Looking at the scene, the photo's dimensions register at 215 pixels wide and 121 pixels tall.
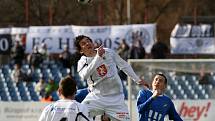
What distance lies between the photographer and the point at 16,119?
19.5m

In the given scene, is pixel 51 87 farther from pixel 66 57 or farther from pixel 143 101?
pixel 143 101

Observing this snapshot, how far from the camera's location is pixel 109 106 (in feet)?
37.4

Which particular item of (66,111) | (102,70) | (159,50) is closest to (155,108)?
(102,70)

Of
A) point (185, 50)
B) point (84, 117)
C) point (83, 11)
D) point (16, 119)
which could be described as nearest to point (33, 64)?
point (185, 50)

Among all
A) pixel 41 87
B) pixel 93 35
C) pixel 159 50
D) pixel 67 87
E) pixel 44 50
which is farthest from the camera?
pixel 93 35

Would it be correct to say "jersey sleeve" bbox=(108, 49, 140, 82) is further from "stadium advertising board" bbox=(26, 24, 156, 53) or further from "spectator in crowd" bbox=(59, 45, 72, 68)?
"stadium advertising board" bbox=(26, 24, 156, 53)

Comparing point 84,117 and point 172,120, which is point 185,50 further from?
point 84,117

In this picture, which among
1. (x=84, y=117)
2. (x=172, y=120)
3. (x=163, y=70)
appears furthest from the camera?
(x=163, y=70)

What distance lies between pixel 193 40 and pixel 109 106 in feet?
47.8

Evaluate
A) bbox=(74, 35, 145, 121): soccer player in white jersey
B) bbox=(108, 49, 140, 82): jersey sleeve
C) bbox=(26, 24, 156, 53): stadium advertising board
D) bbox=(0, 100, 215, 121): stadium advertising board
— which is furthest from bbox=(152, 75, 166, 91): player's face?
bbox=(26, 24, 156, 53): stadium advertising board

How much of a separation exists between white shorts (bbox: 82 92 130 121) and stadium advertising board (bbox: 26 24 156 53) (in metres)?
14.1

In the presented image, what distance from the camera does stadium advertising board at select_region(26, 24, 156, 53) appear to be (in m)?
25.8

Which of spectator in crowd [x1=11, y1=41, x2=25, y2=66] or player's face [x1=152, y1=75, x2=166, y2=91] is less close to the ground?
player's face [x1=152, y1=75, x2=166, y2=91]

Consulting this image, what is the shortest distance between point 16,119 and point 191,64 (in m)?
4.63
